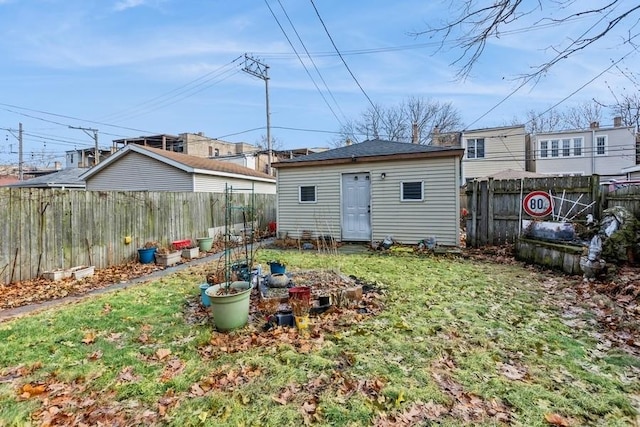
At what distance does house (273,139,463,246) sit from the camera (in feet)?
30.7

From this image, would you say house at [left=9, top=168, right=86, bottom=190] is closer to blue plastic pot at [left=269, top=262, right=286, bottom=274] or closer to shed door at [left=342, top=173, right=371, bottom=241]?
shed door at [left=342, top=173, right=371, bottom=241]

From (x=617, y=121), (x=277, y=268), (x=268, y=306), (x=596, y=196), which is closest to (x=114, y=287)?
(x=277, y=268)

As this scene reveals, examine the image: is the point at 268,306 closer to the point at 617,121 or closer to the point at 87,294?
the point at 87,294

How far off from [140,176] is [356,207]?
10050 mm

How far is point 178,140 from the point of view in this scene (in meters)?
33.1

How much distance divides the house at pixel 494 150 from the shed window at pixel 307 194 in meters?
14.6

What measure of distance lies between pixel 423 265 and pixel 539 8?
17.0 feet

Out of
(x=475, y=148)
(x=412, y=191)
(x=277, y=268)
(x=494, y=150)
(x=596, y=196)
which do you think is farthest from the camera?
(x=475, y=148)

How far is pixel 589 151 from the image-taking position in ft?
67.7

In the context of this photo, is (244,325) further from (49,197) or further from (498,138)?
(498,138)

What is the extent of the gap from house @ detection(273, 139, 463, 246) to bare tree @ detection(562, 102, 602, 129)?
67.5 feet

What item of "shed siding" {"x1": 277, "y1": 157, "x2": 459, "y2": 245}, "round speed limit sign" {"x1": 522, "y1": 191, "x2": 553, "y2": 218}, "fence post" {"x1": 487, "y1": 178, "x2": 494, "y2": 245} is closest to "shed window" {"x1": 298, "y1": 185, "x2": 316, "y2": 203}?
"shed siding" {"x1": 277, "y1": 157, "x2": 459, "y2": 245}

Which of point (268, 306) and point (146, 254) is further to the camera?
point (146, 254)

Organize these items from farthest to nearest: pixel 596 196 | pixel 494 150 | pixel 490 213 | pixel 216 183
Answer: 1. pixel 494 150
2. pixel 216 183
3. pixel 490 213
4. pixel 596 196
